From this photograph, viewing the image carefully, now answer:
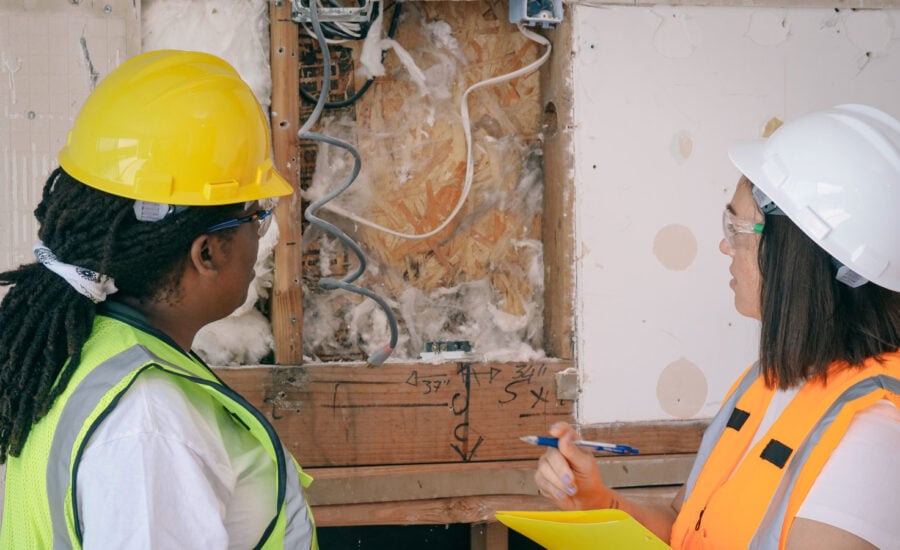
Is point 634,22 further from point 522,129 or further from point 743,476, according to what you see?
point 743,476

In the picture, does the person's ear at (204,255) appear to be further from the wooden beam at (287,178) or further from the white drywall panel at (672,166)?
the white drywall panel at (672,166)

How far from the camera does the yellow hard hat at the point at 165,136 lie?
128cm

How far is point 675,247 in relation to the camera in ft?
7.93

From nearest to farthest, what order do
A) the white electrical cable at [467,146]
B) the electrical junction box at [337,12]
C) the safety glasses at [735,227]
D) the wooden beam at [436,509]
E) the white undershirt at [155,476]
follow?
the white undershirt at [155,476]
the safety glasses at [735,227]
the electrical junction box at [337,12]
the wooden beam at [436,509]
the white electrical cable at [467,146]

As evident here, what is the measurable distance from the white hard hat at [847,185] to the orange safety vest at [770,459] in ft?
0.57

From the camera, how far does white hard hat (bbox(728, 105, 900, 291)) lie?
1.35 m

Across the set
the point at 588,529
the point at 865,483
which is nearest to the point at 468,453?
the point at 588,529

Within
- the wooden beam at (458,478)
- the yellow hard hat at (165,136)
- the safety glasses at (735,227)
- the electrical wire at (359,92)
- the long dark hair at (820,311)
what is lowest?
the wooden beam at (458,478)

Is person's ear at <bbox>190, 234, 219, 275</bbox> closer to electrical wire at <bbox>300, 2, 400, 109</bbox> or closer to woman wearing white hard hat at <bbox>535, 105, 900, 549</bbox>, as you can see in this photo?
woman wearing white hard hat at <bbox>535, 105, 900, 549</bbox>

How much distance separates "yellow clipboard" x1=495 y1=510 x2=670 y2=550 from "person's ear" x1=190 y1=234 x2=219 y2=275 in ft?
1.97

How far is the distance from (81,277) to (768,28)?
195 centimetres

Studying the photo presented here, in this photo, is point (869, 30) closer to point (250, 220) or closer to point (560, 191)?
point (560, 191)

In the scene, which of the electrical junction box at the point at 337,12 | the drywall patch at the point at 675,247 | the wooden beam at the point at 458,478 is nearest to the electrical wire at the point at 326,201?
the electrical junction box at the point at 337,12

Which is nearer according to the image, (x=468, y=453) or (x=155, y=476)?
(x=155, y=476)
